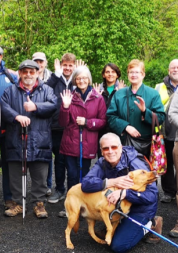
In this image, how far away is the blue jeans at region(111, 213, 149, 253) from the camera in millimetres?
4094

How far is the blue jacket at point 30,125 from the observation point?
5.03 m

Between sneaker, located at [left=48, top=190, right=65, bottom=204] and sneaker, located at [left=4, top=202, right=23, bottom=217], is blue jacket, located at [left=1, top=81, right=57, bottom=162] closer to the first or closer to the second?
sneaker, located at [left=4, top=202, right=23, bottom=217]

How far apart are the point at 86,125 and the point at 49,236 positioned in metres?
1.58

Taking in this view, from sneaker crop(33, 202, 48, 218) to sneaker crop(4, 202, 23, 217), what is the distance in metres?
0.24

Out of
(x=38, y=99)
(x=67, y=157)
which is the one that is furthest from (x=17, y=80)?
(x=67, y=157)

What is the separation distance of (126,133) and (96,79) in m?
12.4

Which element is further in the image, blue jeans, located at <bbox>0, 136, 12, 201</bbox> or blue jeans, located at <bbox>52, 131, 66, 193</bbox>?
blue jeans, located at <bbox>52, 131, 66, 193</bbox>

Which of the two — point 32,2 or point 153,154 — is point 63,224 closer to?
point 153,154

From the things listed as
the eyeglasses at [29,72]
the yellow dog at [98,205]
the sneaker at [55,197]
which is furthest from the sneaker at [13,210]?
the eyeglasses at [29,72]

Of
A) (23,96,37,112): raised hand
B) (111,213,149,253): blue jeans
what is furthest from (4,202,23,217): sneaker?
(111,213,149,253): blue jeans

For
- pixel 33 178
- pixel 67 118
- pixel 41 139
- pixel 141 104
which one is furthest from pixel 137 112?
pixel 33 178

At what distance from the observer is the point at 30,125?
506 centimetres

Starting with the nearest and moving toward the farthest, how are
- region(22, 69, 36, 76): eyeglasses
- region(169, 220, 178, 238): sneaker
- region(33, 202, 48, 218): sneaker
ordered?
region(169, 220, 178, 238): sneaker < region(22, 69, 36, 76): eyeglasses < region(33, 202, 48, 218): sneaker

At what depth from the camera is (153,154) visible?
191 inches
